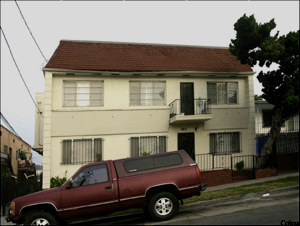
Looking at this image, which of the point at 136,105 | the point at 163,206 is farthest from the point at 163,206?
the point at 136,105

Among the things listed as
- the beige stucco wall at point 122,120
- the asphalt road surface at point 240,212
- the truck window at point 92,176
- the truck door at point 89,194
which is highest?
the beige stucco wall at point 122,120

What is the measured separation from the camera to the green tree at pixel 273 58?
13453 mm

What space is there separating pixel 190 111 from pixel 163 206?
9116 mm

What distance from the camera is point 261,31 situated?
1434 centimetres

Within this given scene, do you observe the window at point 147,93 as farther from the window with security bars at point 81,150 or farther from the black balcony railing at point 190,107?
the window with security bars at point 81,150

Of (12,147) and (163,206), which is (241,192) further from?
(12,147)

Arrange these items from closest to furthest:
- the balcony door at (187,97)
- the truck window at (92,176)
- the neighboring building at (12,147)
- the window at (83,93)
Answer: the truck window at (92,176) → the window at (83,93) → the balcony door at (187,97) → the neighboring building at (12,147)

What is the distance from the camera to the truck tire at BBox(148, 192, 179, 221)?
25.6ft

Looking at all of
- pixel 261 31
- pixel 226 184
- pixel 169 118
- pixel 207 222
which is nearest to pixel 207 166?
pixel 226 184

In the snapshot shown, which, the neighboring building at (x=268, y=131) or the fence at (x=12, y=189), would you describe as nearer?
the fence at (x=12, y=189)

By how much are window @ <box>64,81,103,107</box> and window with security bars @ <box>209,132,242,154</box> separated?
6.47m

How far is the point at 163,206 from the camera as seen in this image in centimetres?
791

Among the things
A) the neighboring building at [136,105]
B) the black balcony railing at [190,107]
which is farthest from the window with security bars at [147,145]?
the black balcony railing at [190,107]

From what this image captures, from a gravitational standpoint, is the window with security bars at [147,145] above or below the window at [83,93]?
below
